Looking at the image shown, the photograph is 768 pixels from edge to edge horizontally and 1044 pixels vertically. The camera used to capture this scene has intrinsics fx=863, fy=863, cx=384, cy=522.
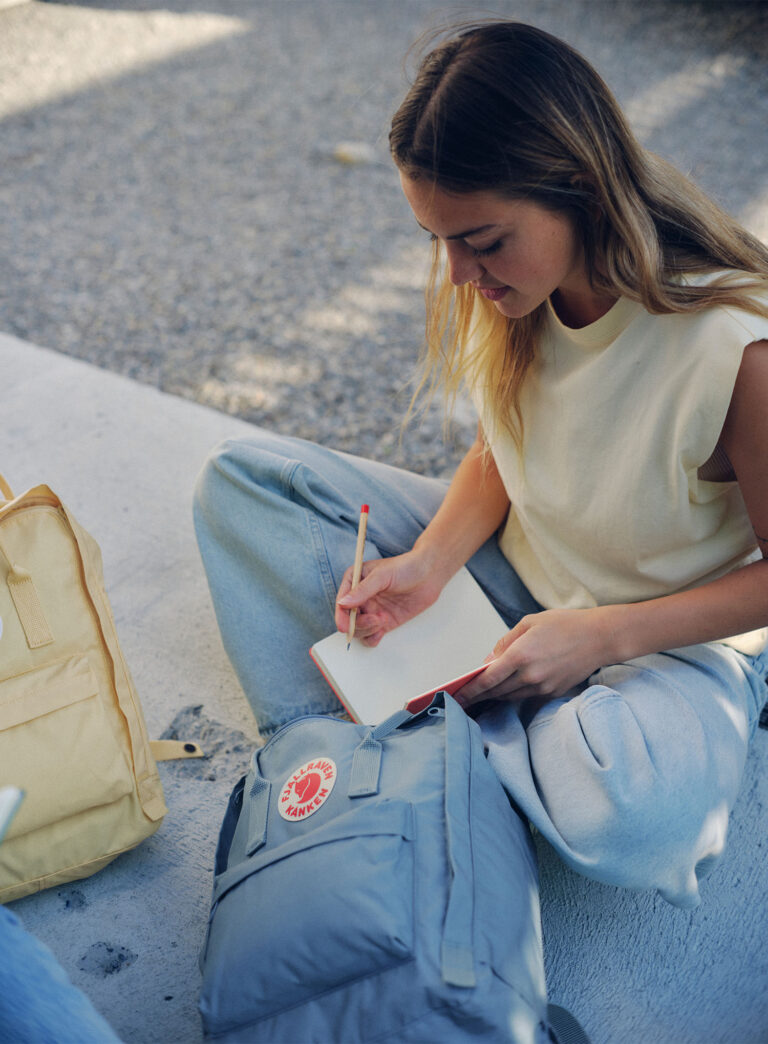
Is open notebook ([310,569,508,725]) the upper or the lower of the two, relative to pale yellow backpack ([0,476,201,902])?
lower

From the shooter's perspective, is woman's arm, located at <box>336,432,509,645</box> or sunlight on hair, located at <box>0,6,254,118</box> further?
sunlight on hair, located at <box>0,6,254,118</box>

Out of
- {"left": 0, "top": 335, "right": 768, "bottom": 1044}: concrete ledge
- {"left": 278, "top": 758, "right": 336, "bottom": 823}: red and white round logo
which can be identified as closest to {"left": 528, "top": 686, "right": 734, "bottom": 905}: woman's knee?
{"left": 0, "top": 335, "right": 768, "bottom": 1044}: concrete ledge

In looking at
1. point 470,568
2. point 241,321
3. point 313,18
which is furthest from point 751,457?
point 313,18

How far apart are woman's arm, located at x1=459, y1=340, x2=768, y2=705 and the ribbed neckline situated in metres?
0.21

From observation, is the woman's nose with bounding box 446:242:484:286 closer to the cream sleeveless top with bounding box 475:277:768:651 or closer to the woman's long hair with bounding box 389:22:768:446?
the woman's long hair with bounding box 389:22:768:446

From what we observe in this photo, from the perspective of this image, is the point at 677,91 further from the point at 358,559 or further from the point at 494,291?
A: the point at 358,559

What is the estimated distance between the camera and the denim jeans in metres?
0.76

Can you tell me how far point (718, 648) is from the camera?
4.34 ft

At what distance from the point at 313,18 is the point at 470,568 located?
192 inches

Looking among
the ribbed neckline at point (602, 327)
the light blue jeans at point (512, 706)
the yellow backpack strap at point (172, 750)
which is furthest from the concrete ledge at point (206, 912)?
the ribbed neckline at point (602, 327)

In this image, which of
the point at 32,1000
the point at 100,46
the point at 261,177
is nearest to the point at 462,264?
the point at 32,1000

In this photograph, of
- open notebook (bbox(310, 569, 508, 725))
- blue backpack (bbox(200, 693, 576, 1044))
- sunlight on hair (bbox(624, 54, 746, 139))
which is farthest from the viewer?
sunlight on hair (bbox(624, 54, 746, 139))

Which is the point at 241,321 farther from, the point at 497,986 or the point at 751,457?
the point at 497,986

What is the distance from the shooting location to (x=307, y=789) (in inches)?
45.4
